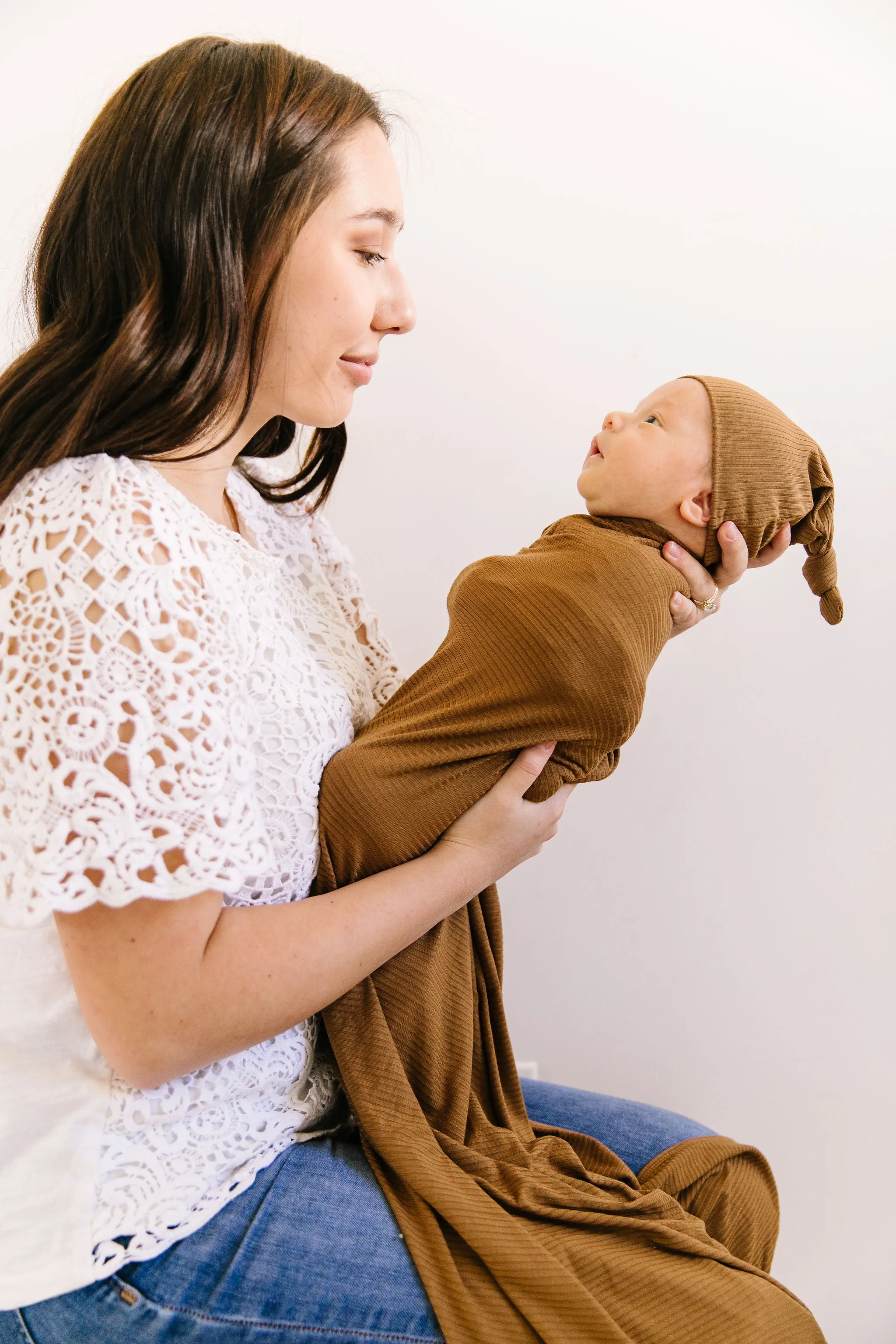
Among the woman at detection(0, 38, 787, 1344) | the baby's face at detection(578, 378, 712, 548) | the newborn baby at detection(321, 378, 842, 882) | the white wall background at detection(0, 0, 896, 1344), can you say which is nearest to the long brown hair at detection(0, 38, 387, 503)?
the woman at detection(0, 38, 787, 1344)

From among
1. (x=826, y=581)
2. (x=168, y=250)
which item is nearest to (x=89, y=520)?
(x=168, y=250)

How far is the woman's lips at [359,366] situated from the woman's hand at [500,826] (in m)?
0.46

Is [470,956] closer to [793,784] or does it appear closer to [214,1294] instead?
[214,1294]

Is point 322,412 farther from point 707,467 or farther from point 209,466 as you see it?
point 707,467

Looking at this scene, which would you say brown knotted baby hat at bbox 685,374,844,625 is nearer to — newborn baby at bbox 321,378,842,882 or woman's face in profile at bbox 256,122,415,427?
newborn baby at bbox 321,378,842,882

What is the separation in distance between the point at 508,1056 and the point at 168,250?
0.95m

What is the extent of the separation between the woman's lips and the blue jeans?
846 mm

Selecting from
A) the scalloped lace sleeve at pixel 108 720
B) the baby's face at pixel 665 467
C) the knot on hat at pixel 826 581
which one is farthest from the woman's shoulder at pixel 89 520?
the knot on hat at pixel 826 581

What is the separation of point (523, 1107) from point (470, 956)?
0.18 meters

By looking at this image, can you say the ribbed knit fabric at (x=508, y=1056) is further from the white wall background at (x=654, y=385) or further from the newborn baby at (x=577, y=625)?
the white wall background at (x=654, y=385)

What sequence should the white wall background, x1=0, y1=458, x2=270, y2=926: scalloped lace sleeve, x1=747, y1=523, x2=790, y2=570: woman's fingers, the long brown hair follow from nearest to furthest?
x1=0, y1=458, x2=270, y2=926: scalloped lace sleeve < the long brown hair < x1=747, y1=523, x2=790, y2=570: woman's fingers < the white wall background

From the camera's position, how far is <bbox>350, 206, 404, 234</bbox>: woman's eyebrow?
3.32ft

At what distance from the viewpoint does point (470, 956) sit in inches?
43.5

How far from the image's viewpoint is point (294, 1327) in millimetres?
804
